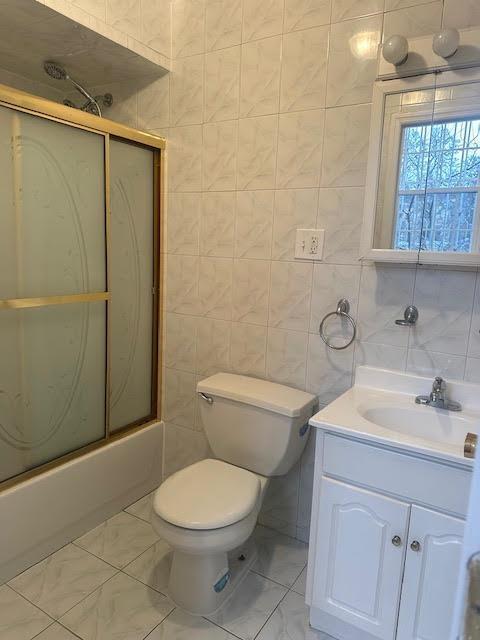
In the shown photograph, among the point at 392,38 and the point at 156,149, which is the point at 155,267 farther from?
the point at 392,38

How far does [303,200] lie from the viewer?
1.73 m

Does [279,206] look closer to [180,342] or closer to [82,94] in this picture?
[180,342]

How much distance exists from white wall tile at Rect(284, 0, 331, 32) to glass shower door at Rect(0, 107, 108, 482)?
2.96 ft

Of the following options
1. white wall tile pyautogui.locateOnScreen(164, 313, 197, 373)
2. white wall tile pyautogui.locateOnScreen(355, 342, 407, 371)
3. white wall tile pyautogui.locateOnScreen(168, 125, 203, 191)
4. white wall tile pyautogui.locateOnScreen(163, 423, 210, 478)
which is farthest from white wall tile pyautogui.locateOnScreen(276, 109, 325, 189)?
white wall tile pyautogui.locateOnScreen(163, 423, 210, 478)

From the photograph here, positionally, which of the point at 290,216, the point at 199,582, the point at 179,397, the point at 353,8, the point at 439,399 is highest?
the point at 353,8

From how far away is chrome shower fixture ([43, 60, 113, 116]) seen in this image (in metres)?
1.91

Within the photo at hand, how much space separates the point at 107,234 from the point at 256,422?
3.44ft

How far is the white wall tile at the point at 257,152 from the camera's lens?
178 centimetres

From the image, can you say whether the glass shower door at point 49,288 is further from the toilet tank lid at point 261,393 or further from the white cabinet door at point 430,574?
the white cabinet door at point 430,574

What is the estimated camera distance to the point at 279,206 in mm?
1791

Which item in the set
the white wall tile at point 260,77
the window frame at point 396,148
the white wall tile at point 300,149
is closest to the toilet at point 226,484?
the window frame at point 396,148

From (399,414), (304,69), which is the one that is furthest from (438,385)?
(304,69)

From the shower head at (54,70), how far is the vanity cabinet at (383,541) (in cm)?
193

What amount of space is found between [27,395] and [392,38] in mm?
1852
